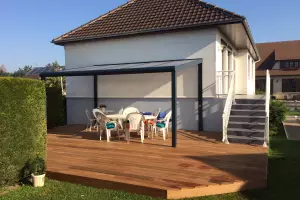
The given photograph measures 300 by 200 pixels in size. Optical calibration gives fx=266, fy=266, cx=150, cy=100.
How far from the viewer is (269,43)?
1607 inches

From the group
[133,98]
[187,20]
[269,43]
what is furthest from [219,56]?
[269,43]

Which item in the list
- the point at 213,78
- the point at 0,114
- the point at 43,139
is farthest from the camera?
the point at 213,78

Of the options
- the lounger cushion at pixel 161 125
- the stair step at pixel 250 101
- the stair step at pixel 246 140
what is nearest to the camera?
the stair step at pixel 246 140

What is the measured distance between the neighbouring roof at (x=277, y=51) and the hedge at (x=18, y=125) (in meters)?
36.0

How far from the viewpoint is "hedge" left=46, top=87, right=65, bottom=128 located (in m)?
13.5

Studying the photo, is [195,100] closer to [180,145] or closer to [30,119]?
[180,145]

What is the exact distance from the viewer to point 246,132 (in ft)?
30.6

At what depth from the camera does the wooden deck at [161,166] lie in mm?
5227

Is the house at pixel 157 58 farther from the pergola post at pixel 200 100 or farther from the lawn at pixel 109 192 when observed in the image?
the lawn at pixel 109 192

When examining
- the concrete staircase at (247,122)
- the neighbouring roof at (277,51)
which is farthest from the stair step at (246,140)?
the neighbouring roof at (277,51)

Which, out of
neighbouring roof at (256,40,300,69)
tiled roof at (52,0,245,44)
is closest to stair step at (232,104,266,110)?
tiled roof at (52,0,245,44)

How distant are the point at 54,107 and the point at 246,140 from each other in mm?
9644

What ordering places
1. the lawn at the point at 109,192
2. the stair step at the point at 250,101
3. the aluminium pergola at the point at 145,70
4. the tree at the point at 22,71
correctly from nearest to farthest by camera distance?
1. the lawn at the point at 109,192
2. the aluminium pergola at the point at 145,70
3. the stair step at the point at 250,101
4. the tree at the point at 22,71

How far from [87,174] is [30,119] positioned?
1.73 meters
